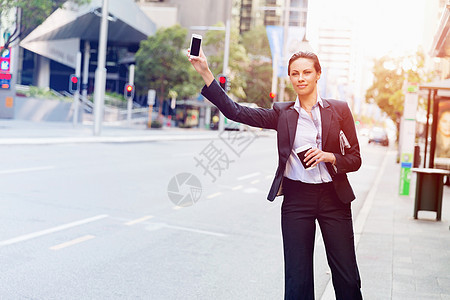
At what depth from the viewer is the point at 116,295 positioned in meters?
5.15

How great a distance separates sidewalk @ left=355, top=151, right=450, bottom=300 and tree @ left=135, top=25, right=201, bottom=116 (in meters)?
44.9

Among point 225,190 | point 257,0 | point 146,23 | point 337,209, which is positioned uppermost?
point 257,0

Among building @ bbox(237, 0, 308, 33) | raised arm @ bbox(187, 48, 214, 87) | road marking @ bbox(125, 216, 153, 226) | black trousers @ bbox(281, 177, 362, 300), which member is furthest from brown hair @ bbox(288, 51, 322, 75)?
building @ bbox(237, 0, 308, 33)

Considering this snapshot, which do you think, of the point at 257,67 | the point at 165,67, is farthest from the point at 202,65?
the point at 257,67

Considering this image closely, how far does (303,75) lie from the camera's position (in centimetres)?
360

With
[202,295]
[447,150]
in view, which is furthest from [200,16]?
[202,295]

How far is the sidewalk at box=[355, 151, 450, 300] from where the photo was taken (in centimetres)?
565

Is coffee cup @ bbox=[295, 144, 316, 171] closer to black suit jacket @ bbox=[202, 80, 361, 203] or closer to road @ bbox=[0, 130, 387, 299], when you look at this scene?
black suit jacket @ bbox=[202, 80, 361, 203]

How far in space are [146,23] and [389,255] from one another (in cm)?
6089

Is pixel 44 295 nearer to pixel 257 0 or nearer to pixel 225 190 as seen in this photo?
pixel 225 190

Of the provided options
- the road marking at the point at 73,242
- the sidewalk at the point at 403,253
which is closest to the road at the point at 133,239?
the road marking at the point at 73,242

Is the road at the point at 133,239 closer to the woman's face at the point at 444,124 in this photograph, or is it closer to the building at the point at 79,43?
the woman's face at the point at 444,124

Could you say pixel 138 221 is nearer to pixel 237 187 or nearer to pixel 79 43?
pixel 237 187

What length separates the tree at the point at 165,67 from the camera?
55.9 meters
